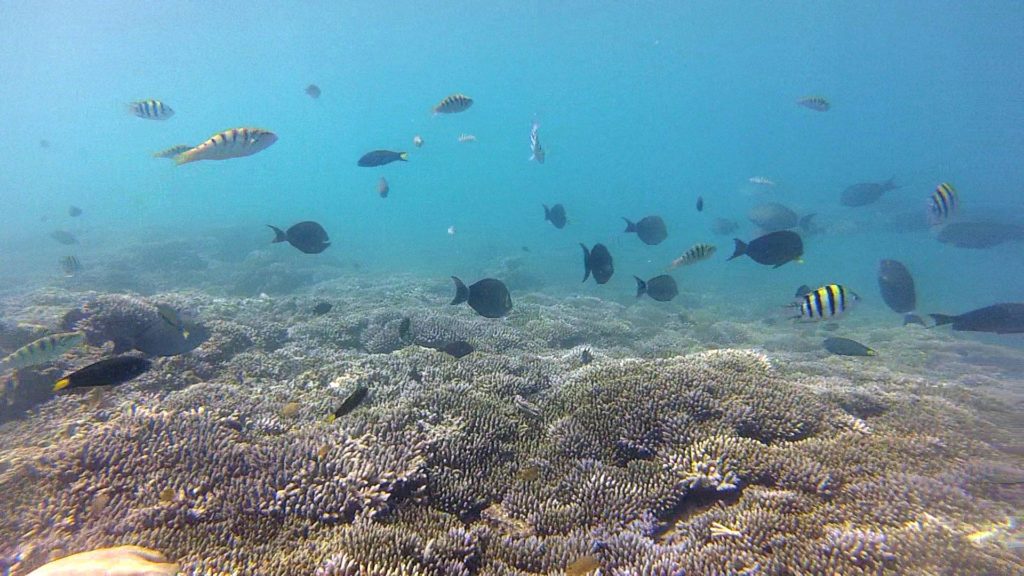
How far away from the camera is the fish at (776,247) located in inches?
222

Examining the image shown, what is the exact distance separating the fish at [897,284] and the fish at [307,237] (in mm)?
11116

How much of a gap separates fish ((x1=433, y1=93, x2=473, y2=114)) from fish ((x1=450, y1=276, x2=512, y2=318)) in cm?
636

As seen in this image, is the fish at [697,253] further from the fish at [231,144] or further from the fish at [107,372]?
the fish at [107,372]

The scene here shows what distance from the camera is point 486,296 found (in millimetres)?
5797

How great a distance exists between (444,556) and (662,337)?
399 inches

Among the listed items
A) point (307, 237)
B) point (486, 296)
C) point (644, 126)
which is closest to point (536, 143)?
point (486, 296)

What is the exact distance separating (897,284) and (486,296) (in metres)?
8.89

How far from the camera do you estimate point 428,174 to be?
194 metres

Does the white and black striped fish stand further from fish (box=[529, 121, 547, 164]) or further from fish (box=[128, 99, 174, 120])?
fish (box=[128, 99, 174, 120])

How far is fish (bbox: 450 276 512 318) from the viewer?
5.69 m

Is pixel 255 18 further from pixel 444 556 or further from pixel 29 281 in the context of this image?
pixel 444 556

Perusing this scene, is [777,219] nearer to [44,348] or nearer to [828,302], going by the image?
[828,302]

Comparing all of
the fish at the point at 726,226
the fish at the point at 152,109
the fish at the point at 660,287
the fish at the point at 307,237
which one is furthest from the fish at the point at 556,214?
the fish at the point at 726,226

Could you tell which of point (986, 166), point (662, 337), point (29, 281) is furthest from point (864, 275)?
point (986, 166)
